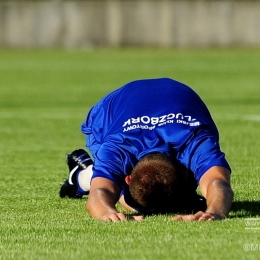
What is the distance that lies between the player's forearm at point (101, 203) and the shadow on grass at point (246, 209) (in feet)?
3.21

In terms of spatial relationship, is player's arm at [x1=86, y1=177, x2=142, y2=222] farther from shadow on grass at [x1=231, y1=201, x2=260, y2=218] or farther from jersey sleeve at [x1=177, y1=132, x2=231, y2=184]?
shadow on grass at [x1=231, y1=201, x2=260, y2=218]

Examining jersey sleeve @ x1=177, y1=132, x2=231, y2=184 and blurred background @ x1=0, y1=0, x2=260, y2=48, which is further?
blurred background @ x1=0, y1=0, x2=260, y2=48

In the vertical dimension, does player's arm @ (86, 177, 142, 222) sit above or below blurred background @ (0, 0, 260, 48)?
above

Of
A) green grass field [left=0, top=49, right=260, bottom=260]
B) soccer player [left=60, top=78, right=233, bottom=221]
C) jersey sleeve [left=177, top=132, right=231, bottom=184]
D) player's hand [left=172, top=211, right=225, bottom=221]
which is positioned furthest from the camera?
jersey sleeve [left=177, top=132, right=231, bottom=184]

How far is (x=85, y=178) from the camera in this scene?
8.29 m

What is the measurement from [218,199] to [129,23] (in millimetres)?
36738

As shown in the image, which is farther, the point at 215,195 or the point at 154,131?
the point at 154,131

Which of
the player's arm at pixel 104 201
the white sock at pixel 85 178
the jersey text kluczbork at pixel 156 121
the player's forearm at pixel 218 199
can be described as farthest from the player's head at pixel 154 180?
the white sock at pixel 85 178

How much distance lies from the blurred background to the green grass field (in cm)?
1065

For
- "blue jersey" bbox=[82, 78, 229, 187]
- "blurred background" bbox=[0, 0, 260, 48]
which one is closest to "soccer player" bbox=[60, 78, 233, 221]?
"blue jersey" bbox=[82, 78, 229, 187]

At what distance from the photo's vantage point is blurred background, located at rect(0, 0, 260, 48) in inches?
1657

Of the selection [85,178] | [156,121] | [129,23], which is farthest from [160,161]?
[129,23]

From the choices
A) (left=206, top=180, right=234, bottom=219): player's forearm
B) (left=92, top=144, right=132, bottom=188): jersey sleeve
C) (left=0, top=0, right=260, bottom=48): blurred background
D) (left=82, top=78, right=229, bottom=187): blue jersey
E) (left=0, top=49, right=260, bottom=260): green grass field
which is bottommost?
(left=0, top=0, right=260, bottom=48): blurred background

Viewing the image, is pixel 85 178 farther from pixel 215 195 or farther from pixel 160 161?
pixel 215 195
